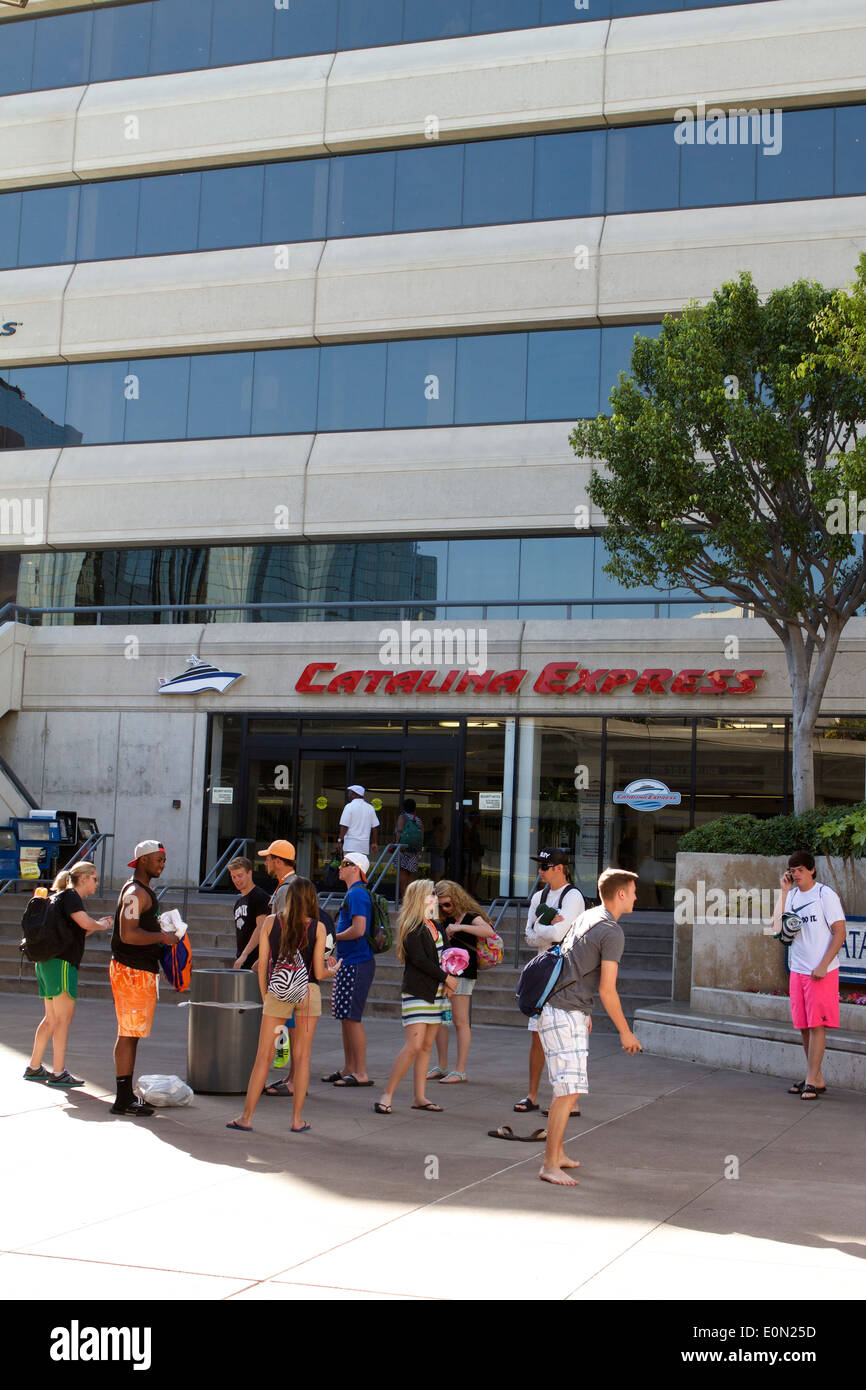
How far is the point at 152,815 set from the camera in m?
23.9

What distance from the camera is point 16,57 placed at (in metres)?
27.5

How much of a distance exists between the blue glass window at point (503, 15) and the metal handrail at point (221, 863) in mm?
15393

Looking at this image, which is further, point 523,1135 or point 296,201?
point 296,201

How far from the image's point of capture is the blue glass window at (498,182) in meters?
23.7

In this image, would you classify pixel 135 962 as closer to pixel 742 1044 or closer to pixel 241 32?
pixel 742 1044

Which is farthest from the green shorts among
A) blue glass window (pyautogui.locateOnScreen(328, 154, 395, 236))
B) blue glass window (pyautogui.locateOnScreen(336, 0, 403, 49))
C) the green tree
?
blue glass window (pyautogui.locateOnScreen(336, 0, 403, 49))

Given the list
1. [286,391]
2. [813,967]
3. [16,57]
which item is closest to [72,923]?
[813,967]

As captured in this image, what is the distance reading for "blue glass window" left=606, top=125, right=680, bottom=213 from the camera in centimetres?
2288

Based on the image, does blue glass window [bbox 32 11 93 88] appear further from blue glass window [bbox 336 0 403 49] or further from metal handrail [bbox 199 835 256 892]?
metal handrail [bbox 199 835 256 892]

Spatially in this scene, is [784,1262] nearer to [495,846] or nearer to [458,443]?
[495,846]

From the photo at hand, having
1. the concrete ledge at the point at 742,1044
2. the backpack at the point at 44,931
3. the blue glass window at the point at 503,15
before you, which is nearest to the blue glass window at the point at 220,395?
the blue glass window at the point at 503,15

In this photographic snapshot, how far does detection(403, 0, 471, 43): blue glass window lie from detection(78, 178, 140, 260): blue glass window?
20.4 feet

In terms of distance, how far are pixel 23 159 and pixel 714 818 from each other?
19.1m

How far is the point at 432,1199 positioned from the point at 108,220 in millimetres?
23759
